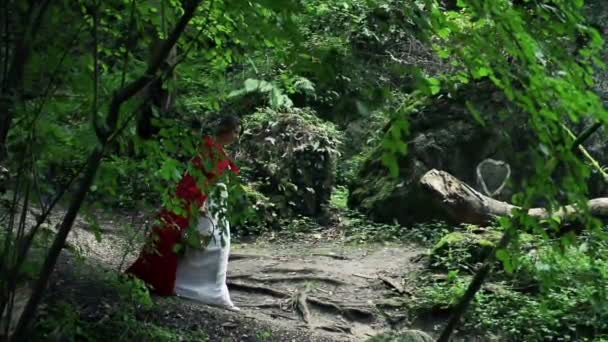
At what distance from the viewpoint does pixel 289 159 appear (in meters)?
11.8

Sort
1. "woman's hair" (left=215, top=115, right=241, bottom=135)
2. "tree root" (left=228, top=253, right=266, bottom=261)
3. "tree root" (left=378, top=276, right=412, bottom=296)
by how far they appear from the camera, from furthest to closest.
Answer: "tree root" (left=228, top=253, right=266, bottom=261)
"tree root" (left=378, top=276, right=412, bottom=296)
"woman's hair" (left=215, top=115, right=241, bottom=135)

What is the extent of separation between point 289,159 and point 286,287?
337cm

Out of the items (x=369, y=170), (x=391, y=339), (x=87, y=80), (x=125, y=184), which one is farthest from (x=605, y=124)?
(x=369, y=170)

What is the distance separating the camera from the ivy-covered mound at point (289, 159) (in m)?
11.7

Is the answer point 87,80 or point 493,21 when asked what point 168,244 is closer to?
point 87,80

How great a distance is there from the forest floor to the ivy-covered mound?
2.10 ft

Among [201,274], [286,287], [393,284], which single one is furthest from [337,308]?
[201,274]

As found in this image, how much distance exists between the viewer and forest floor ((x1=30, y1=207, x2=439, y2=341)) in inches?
240

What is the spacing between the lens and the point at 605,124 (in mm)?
2346

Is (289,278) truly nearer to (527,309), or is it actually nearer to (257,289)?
(257,289)

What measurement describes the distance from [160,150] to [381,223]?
318 inches

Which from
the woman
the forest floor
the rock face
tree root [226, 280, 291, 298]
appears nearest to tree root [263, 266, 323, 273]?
the forest floor

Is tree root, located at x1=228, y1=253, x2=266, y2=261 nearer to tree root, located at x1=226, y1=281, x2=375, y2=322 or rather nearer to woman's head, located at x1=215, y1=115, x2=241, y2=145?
tree root, located at x1=226, y1=281, x2=375, y2=322

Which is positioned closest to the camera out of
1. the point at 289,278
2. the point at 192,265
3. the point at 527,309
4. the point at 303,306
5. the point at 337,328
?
the point at 192,265
